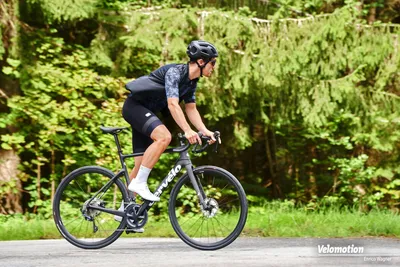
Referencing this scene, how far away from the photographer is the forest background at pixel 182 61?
12117mm

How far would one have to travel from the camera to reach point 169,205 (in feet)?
22.4

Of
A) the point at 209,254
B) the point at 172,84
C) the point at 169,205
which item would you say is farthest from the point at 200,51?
the point at 209,254

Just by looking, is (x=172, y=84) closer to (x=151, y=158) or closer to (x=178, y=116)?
(x=178, y=116)

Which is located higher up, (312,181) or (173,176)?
(173,176)

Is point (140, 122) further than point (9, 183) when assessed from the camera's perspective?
No

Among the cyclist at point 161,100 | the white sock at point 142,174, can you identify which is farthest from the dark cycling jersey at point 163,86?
the white sock at point 142,174

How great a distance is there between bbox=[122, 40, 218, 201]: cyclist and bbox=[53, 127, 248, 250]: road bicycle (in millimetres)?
160

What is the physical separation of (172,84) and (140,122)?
1.65 feet

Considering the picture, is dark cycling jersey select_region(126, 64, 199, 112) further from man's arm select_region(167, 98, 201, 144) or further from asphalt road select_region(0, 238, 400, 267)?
asphalt road select_region(0, 238, 400, 267)

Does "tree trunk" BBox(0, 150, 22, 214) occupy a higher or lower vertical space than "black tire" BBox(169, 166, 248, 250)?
lower

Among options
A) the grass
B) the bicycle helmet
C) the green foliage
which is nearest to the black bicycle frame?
the bicycle helmet

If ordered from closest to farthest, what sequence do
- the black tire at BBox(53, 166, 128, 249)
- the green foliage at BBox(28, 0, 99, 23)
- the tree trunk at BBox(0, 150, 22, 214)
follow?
the black tire at BBox(53, 166, 128, 249)
the green foliage at BBox(28, 0, 99, 23)
the tree trunk at BBox(0, 150, 22, 214)

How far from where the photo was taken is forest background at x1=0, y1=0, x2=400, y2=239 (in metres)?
12.1

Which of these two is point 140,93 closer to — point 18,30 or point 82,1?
point 82,1
